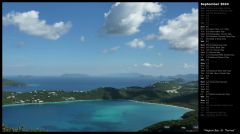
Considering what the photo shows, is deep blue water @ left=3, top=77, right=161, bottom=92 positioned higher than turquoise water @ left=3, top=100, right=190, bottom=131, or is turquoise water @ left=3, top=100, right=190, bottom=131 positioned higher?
deep blue water @ left=3, top=77, right=161, bottom=92

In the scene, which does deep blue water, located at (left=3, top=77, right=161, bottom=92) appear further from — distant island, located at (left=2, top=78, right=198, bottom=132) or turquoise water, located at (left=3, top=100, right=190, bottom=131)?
turquoise water, located at (left=3, top=100, right=190, bottom=131)

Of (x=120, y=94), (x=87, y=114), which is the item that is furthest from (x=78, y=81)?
(x=120, y=94)

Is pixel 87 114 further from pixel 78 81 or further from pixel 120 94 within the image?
pixel 120 94

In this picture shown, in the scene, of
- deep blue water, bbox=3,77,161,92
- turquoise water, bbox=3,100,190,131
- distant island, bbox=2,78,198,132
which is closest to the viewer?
deep blue water, bbox=3,77,161,92

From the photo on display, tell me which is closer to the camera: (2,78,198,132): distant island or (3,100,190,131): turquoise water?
(3,100,190,131): turquoise water

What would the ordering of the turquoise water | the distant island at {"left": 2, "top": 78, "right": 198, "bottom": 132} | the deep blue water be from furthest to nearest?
the distant island at {"left": 2, "top": 78, "right": 198, "bottom": 132} → the turquoise water → the deep blue water

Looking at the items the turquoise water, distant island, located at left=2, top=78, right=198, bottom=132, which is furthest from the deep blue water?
the turquoise water

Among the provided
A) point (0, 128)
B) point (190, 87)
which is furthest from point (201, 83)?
point (190, 87)

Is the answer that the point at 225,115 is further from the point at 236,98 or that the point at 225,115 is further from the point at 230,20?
the point at 230,20

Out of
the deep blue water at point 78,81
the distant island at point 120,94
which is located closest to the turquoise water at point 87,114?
the distant island at point 120,94
